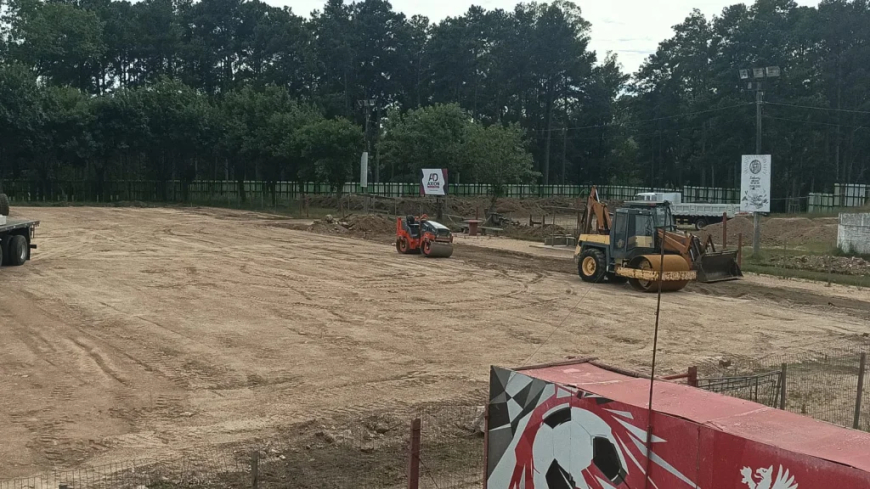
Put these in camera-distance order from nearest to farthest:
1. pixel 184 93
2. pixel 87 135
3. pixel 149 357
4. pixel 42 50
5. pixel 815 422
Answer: pixel 815 422 → pixel 149 357 → pixel 87 135 → pixel 184 93 → pixel 42 50

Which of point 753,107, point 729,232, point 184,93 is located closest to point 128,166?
point 184,93

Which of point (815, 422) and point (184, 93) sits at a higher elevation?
point (184, 93)

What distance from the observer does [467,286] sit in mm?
24500

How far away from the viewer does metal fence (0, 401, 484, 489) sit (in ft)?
29.7

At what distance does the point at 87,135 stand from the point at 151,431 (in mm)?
55510

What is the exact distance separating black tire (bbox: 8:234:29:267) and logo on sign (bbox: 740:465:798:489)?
2519 cm

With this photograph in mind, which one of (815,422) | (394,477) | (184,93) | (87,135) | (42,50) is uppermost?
(42,50)

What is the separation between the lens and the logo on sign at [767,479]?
4.64 metres

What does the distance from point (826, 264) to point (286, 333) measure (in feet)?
79.9

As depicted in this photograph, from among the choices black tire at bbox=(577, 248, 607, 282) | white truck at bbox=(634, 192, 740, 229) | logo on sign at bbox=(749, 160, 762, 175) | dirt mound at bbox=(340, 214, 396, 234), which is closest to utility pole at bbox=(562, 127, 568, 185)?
white truck at bbox=(634, 192, 740, 229)

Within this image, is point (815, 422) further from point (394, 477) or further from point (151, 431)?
point (151, 431)

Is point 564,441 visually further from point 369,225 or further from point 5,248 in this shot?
point 369,225

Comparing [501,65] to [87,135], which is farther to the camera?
[501,65]

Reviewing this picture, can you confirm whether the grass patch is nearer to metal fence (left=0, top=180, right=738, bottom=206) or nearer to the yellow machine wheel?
the yellow machine wheel
